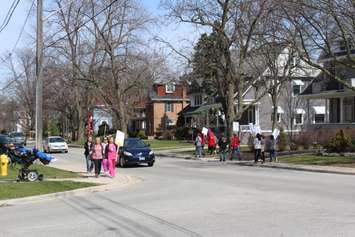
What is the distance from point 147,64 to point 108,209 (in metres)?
49.8

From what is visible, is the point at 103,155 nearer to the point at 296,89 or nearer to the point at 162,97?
the point at 296,89

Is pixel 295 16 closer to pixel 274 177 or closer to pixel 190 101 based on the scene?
pixel 274 177

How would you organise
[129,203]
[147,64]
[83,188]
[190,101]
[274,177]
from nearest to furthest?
[129,203]
[83,188]
[274,177]
[147,64]
[190,101]

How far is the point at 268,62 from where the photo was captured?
176 feet

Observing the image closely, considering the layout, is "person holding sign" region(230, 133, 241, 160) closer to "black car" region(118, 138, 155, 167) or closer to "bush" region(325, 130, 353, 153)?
"bush" region(325, 130, 353, 153)

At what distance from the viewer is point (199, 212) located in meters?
13.2

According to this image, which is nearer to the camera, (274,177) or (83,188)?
(83,188)

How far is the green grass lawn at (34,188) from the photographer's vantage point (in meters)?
17.4

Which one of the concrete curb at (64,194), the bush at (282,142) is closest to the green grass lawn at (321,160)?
the bush at (282,142)

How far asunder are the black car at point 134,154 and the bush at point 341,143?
11.1 meters

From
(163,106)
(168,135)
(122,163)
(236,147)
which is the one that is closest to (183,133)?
(168,135)

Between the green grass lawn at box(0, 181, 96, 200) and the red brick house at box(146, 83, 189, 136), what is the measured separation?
220ft

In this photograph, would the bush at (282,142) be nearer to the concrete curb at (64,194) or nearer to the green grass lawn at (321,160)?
the green grass lawn at (321,160)

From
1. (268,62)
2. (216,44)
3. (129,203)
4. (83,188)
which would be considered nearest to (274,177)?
(83,188)
